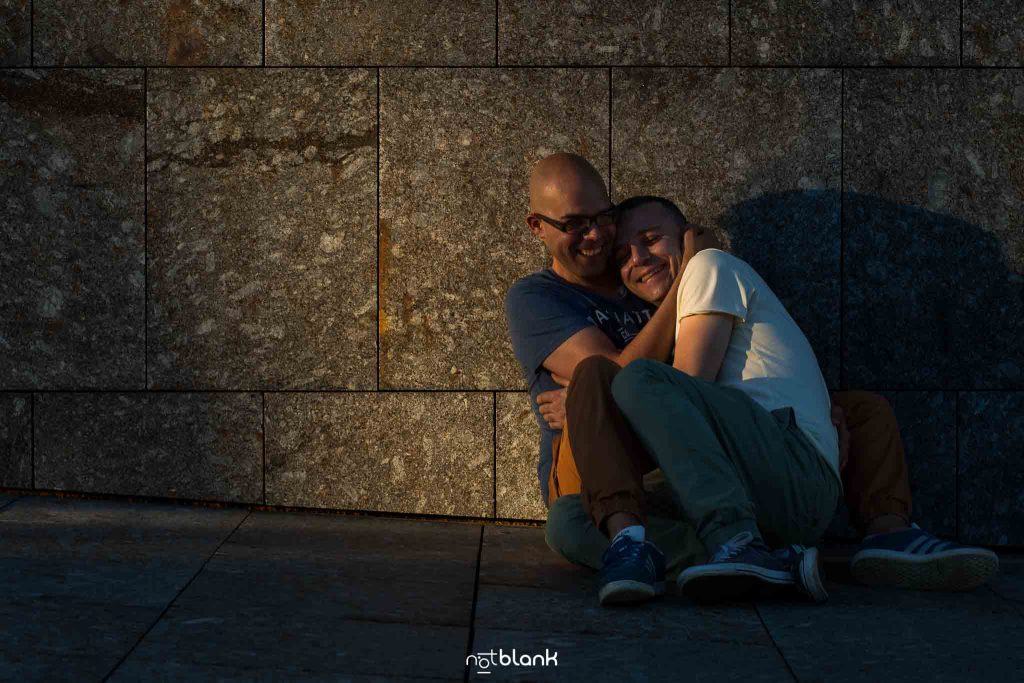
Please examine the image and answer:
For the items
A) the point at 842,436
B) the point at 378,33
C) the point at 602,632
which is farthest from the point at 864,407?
the point at 378,33

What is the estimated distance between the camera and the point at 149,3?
5.76 meters

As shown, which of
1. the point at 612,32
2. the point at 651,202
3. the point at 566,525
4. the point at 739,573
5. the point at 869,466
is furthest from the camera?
the point at 612,32

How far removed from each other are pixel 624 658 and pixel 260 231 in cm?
312

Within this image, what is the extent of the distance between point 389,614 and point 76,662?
103 cm

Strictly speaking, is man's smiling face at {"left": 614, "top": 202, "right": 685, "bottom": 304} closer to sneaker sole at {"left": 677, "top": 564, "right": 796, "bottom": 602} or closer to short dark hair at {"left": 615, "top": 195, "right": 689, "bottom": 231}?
short dark hair at {"left": 615, "top": 195, "right": 689, "bottom": 231}

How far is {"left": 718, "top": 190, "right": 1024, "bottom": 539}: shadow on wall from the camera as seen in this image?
5770 millimetres

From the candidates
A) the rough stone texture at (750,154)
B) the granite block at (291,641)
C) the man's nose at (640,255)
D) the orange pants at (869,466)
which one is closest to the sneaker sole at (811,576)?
the orange pants at (869,466)

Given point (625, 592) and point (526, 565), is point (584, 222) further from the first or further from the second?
point (625, 592)

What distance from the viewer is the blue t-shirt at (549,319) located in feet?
16.9

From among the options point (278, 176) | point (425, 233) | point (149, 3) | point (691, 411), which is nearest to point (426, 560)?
point (691, 411)

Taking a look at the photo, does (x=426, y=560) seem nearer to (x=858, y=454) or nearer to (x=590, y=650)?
(x=590, y=650)

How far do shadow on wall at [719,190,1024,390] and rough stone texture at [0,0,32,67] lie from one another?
134 inches

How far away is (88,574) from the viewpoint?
4211 millimetres

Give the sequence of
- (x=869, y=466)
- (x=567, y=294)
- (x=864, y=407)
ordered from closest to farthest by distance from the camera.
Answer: (x=869, y=466) → (x=864, y=407) → (x=567, y=294)
